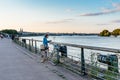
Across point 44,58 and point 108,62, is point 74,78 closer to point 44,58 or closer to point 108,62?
point 108,62

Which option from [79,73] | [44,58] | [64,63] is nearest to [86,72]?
[79,73]

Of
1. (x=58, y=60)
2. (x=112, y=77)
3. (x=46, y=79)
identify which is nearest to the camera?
(x=112, y=77)

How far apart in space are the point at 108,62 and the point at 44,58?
25.2ft

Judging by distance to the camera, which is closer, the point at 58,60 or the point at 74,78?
the point at 74,78

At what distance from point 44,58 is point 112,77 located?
921 centimetres

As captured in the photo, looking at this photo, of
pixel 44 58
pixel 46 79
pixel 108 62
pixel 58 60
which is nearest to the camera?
pixel 108 62

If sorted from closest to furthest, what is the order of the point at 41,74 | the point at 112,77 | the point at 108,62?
the point at 112,77
the point at 108,62
the point at 41,74

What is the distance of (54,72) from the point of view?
13.7m

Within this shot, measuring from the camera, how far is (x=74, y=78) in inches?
464

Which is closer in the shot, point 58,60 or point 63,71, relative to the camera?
point 63,71

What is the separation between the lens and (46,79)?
12055 mm

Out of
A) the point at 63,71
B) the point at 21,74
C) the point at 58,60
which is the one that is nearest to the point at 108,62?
the point at 63,71

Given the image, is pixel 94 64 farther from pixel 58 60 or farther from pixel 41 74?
pixel 58 60

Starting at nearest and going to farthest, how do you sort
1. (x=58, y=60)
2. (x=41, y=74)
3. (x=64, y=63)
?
1. (x=41, y=74)
2. (x=64, y=63)
3. (x=58, y=60)
